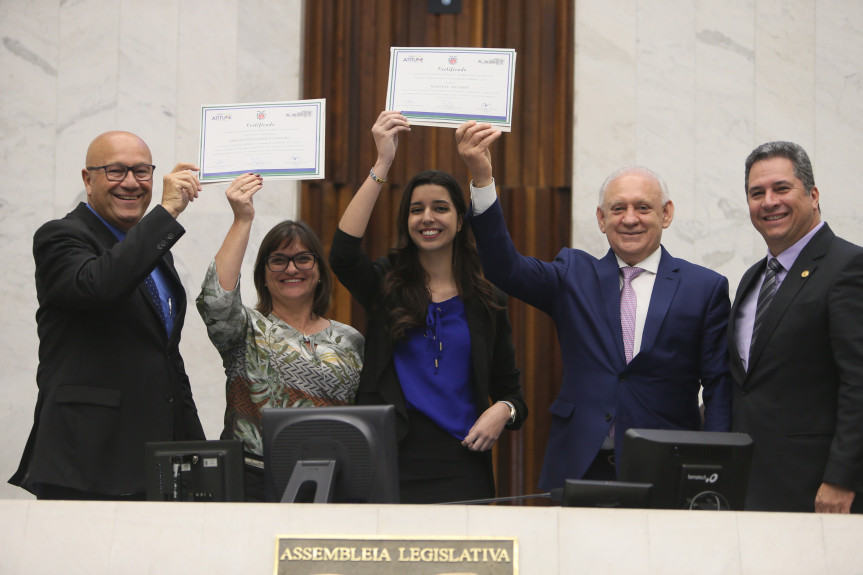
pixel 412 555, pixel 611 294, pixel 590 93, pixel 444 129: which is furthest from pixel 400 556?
pixel 590 93

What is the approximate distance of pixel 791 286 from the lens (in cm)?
286

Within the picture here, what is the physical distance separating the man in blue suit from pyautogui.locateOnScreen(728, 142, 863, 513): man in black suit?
0.61ft

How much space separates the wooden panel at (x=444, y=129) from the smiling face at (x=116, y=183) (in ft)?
5.69

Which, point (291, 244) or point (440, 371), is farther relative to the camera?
point (291, 244)

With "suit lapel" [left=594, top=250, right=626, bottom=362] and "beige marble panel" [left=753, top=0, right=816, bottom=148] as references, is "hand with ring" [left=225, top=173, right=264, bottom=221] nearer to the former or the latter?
"suit lapel" [left=594, top=250, right=626, bottom=362]

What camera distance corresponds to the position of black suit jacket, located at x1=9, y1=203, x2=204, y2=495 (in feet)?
8.98

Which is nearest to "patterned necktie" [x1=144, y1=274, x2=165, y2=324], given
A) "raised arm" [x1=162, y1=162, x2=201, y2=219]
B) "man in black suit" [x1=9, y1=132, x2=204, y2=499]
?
"man in black suit" [x1=9, y1=132, x2=204, y2=499]

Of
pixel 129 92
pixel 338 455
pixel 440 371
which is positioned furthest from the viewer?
pixel 129 92

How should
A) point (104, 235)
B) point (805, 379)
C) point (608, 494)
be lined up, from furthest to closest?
point (104, 235) → point (805, 379) → point (608, 494)

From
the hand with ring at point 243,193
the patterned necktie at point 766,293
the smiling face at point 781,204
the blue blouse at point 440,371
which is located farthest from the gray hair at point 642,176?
the hand with ring at point 243,193

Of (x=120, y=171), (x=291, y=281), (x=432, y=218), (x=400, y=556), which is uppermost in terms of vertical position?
(x=120, y=171)

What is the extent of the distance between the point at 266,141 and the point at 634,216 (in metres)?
Result: 1.32

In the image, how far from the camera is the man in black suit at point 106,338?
9.00ft

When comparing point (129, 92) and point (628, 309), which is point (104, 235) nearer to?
point (628, 309)
